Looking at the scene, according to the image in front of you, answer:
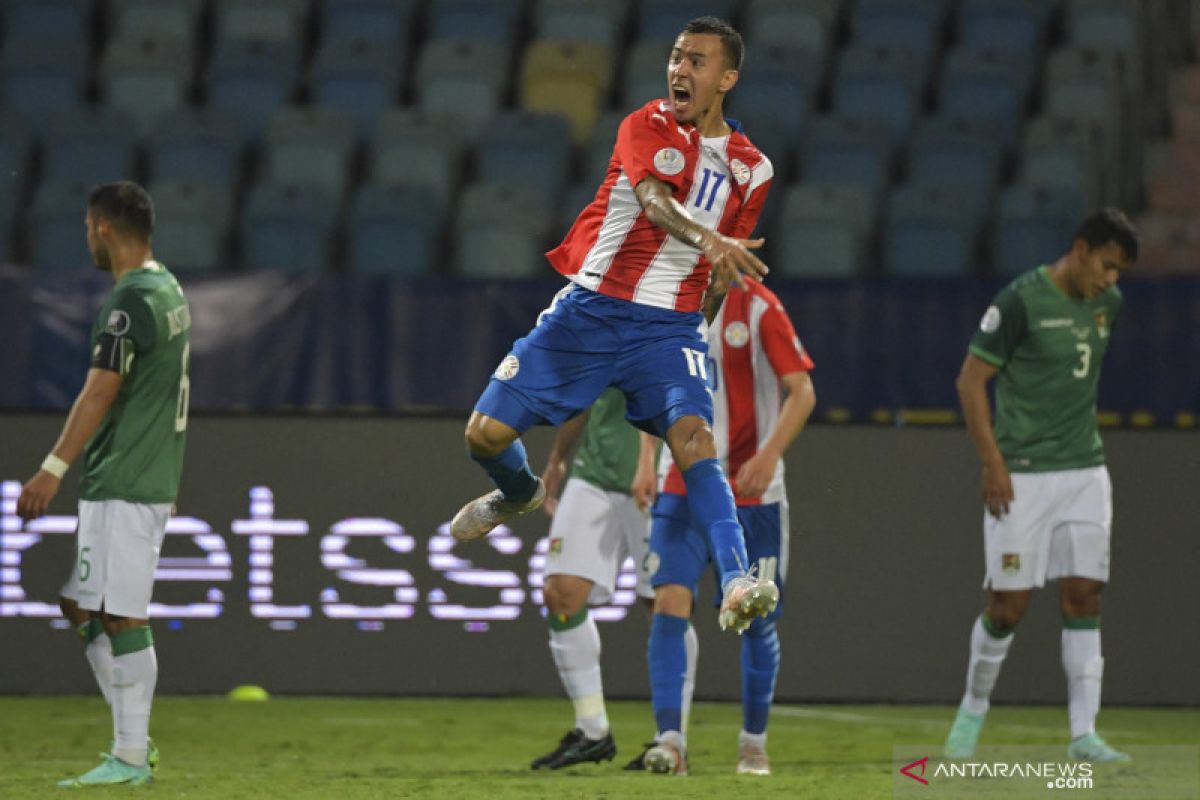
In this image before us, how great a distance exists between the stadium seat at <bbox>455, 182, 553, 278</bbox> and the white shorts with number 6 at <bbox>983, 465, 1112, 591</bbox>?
15.9 feet

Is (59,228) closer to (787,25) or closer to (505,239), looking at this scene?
(505,239)

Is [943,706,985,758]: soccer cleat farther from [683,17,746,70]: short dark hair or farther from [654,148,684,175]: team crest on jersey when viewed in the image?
[683,17,746,70]: short dark hair

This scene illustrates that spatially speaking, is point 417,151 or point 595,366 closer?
point 595,366

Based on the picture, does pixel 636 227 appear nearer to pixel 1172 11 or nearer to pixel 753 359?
pixel 753 359

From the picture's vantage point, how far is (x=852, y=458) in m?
11.0

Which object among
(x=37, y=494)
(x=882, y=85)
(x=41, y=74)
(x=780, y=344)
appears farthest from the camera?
(x=41, y=74)

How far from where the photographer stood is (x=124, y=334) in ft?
24.3

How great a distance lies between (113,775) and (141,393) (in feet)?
4.46

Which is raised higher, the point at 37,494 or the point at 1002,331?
the point at 1002,331

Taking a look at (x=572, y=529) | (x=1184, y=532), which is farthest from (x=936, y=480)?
(x=572, y=529)

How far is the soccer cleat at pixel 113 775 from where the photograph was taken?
7.31 meters

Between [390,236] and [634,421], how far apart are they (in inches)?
268

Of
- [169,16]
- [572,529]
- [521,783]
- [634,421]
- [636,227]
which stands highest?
[169,16]

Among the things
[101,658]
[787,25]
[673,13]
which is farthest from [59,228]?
[787,25]
